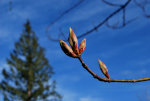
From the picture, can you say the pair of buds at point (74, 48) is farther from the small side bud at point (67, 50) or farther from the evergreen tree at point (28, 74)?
the evergreen tree at point (28, 74)

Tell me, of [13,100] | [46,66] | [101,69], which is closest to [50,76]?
[46,66]

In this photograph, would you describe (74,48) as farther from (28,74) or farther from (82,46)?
(28,74)

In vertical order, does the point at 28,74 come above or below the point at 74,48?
above

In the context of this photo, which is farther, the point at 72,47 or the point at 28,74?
the point at 28,74

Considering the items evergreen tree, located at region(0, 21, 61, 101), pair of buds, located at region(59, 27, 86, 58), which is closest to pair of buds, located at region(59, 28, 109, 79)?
pair of buds, located at region(59, 27, 86, 58)

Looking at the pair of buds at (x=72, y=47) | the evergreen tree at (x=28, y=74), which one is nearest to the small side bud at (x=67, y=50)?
the pair of buds at (x=72, y=47)

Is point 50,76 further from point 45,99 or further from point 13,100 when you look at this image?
point 13,100

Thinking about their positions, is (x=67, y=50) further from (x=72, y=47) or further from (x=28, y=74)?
(x=28, y=74)

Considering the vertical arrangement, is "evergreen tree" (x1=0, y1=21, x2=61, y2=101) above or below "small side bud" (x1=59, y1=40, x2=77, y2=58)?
above

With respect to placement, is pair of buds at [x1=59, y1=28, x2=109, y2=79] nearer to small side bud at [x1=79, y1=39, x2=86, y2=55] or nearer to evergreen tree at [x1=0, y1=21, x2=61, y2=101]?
small side bud at [x1=79, y1=39, x2=86, y2=55]

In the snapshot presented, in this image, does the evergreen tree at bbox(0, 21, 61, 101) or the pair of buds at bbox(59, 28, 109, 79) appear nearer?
the pair of buds at bbox(59, 28, 109, 79)

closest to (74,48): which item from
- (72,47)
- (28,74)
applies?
(72,47)
